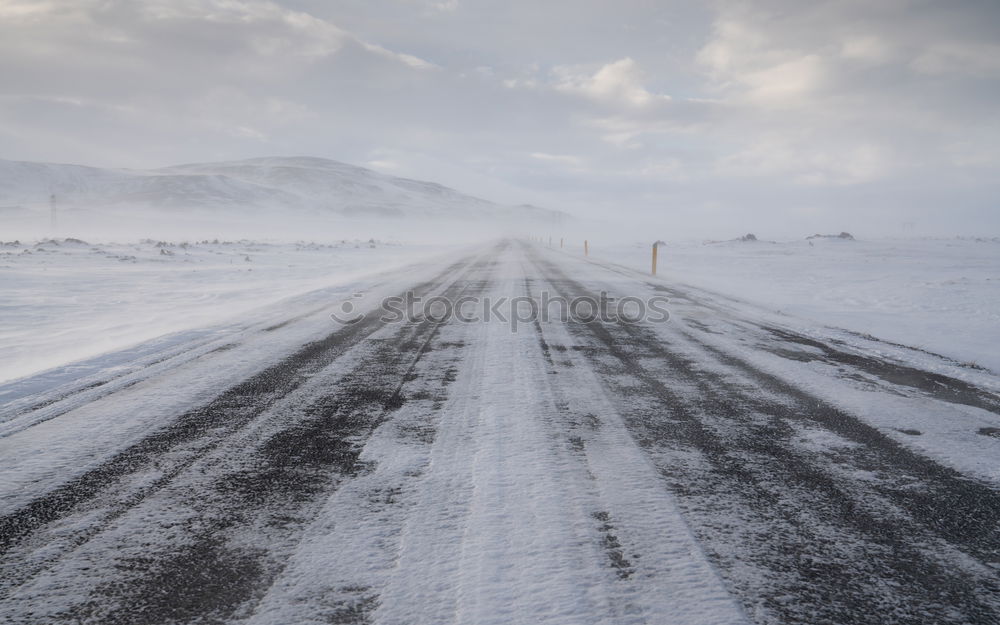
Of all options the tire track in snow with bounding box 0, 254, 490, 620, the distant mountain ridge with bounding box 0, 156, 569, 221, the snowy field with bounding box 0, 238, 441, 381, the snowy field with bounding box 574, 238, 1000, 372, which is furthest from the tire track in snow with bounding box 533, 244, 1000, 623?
the distant mountain ridge with bounding box 0, 156, 569, 221

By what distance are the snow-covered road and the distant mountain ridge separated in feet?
366

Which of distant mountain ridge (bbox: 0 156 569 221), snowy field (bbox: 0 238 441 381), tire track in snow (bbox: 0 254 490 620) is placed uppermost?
distant mountain ridge (bbox: 0 156 569 221)

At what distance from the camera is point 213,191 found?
113 m

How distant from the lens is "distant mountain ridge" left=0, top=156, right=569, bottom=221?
10650 centimetres

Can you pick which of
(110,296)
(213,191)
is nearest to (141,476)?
(110,296)

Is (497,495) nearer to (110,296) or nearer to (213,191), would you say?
(110,296)

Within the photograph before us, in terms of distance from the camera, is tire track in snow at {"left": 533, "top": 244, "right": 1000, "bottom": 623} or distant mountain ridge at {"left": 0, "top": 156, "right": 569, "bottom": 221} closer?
tire track in snow at {"left": 533, "top": 244, "right": 1000, "bottom": 623}

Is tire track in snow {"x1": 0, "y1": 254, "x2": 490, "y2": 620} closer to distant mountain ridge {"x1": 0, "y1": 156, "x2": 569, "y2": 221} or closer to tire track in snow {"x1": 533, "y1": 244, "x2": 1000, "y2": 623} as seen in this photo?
tire track in snow {"x1": 533, "y1": 244, "x2": 1000, "y2": 623}

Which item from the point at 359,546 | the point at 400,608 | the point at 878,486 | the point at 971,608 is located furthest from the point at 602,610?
the point at 878,486

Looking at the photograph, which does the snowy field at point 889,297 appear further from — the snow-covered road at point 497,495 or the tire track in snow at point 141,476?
the tire track in snow at point 141,476

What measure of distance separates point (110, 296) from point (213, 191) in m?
121

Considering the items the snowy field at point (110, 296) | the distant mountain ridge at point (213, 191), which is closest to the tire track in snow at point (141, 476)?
the snowy field at point (110, 296)

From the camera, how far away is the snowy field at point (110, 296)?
596 centimetres

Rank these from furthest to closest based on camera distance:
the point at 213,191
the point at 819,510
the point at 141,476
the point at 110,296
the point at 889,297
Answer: the point at 213,191, the point at 889,297, the point at 110,296, the point at 141,476, the point at 819,510
